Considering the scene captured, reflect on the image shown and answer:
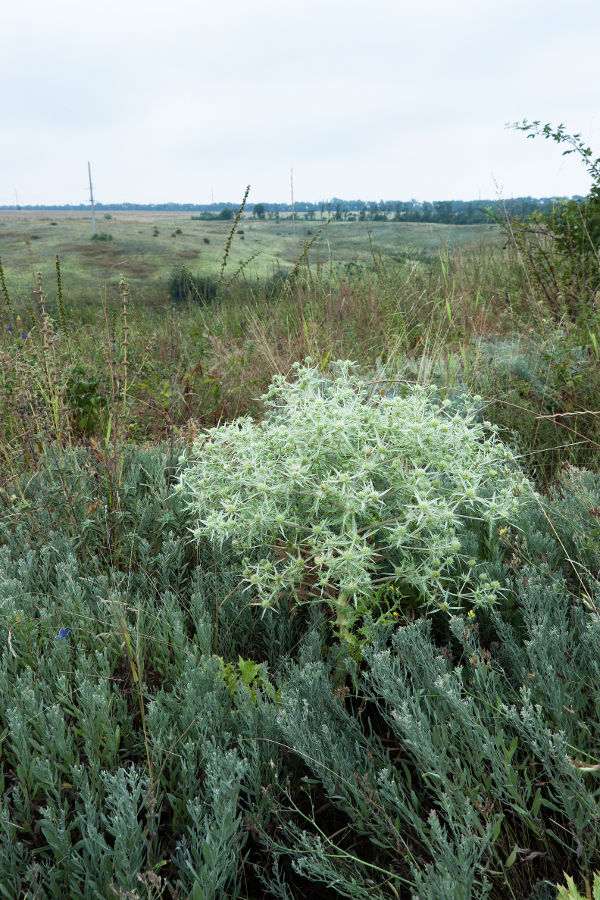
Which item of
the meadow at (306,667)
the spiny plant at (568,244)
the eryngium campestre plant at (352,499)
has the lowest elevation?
the meadow at (306,667)

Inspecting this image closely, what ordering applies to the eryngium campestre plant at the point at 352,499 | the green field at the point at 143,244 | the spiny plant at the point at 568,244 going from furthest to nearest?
1. the green field at the point at 143,244
2. the spiny plant at the point at 568,244
3. the eryngium campestre plant at the point at 352,499

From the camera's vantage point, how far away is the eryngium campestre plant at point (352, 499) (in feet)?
6.39

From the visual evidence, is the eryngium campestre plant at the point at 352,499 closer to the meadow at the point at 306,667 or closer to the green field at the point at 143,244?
the meadow at the point at 306,667

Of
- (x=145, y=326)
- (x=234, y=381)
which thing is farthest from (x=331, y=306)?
(x=145, y=326)

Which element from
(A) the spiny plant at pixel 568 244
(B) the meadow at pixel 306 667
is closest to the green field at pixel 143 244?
(A) the spiny plant at pixel 568 244

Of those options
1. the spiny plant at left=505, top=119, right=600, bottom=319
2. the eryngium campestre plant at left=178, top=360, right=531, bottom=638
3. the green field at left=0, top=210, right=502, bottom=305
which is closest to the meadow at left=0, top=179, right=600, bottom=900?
the eryngium campestre plant at left=178, top=360, right=531, bottom=638

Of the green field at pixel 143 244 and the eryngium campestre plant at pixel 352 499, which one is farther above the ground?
the green field at pixel 143 244

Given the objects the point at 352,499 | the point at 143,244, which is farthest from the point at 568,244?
the point at 143,244

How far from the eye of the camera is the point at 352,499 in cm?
194

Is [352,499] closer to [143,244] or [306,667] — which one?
[306,667]

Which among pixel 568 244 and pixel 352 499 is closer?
pixel 352 499

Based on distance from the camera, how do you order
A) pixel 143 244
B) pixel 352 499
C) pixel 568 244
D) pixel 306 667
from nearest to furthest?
pixel 306 667 → pixel 352 499 → pixel 568 244 → pixel 143 244

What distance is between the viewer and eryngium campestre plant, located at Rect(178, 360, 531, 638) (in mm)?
1947

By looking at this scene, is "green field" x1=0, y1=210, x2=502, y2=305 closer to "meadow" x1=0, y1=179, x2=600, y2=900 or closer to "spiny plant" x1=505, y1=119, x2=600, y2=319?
"spiny plant" x1=505, y1=119, x2=600, y2=319
